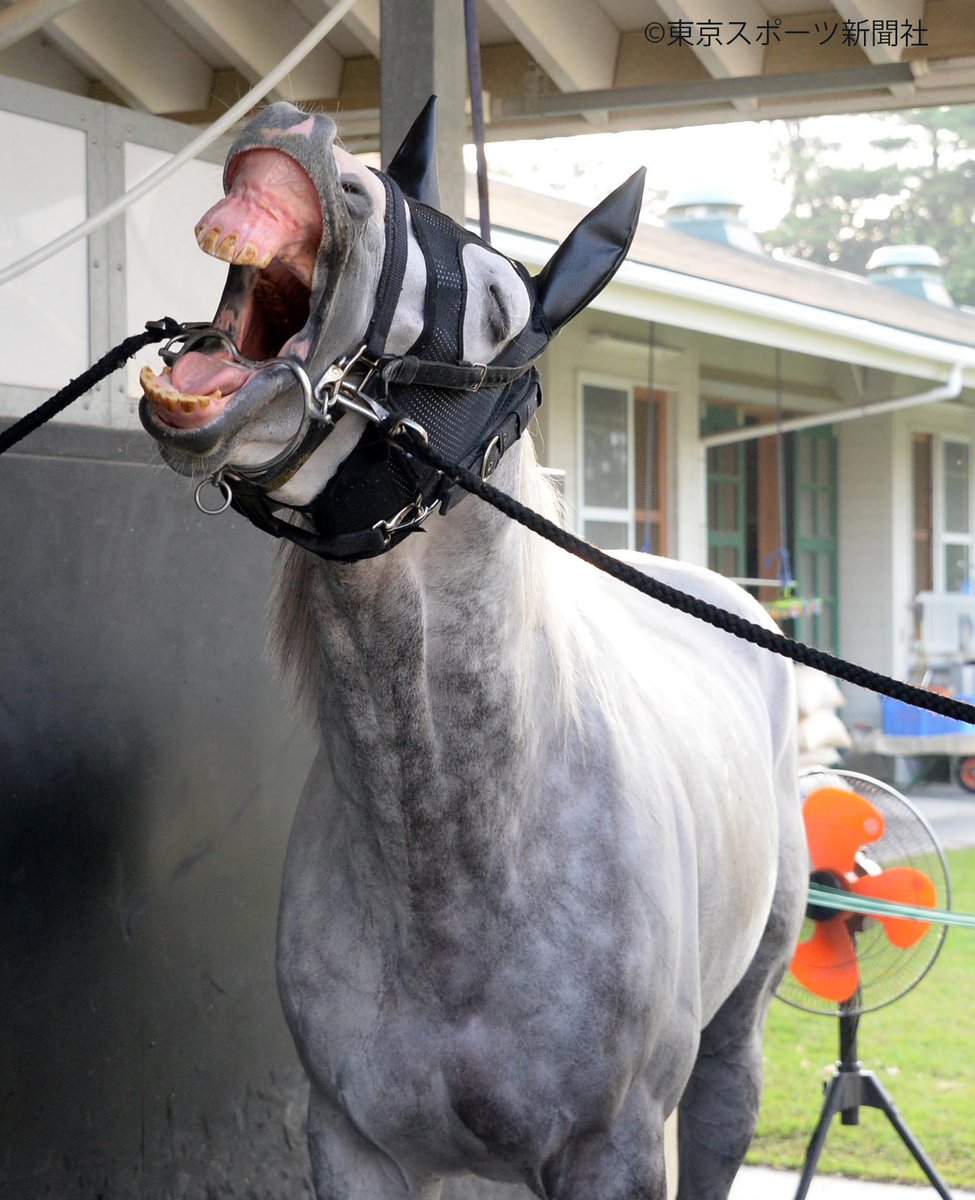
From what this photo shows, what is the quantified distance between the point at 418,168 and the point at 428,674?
0.80 metres

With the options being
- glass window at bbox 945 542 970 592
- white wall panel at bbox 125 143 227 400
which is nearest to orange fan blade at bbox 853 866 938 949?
white wall panel at bbox 125 143 227 400

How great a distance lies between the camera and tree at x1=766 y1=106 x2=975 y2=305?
3794 centimetres

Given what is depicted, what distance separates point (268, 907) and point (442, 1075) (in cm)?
114

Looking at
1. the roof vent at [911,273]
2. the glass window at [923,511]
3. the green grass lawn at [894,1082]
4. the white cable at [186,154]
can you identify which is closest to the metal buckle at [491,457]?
the white cable at [186,154]

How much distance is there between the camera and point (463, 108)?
3.03 meters

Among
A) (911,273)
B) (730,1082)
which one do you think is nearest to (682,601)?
(730,1082)

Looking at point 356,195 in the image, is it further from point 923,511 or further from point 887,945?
point 923,511

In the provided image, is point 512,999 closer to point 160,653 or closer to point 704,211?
point 160,653

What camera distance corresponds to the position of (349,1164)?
6.73ft

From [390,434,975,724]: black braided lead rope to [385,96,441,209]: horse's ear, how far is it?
1.96 feet

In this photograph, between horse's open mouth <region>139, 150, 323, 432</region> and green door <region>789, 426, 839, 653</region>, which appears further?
green door <region>789, 426, 839, 653</region>

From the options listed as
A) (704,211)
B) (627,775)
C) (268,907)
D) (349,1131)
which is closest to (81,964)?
(268,907)

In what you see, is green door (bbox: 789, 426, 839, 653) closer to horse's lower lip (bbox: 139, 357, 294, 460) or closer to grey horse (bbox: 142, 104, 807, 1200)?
grey horse (bbox: 142, 104, 807, 1200)

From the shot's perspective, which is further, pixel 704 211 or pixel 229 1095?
pixel 704 211
